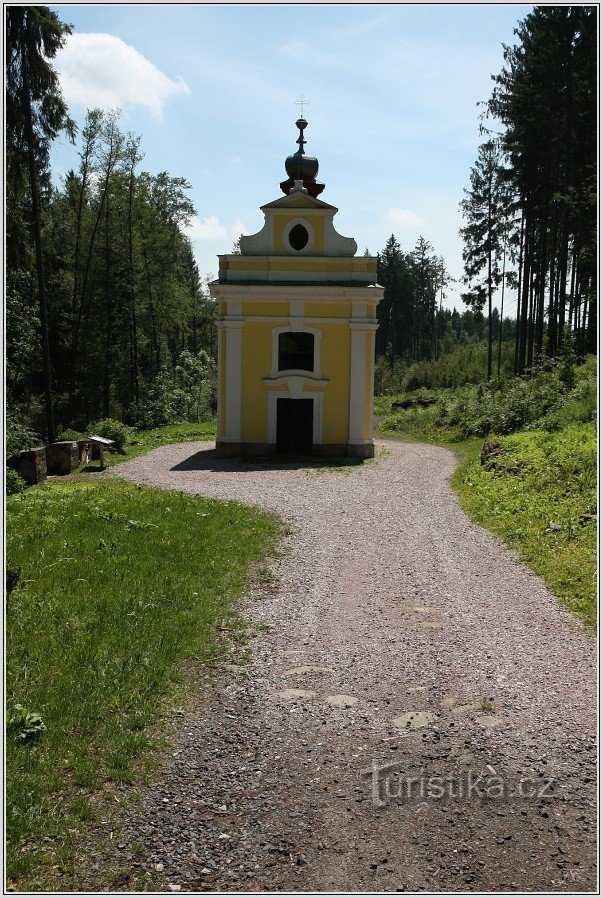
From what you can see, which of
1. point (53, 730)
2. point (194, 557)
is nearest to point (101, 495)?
point (194, 557)

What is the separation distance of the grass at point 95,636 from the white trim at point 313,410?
10442 millimetres

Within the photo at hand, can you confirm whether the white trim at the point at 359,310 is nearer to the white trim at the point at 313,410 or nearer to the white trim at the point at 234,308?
the white trim at the point at 313,410

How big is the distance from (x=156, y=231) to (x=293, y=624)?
3256 cm

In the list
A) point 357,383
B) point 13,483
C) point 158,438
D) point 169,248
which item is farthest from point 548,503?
point 169,248

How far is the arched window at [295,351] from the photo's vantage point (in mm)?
22031

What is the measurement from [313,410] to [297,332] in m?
2.38

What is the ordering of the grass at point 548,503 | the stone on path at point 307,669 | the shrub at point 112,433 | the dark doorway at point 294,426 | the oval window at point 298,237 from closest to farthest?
the stone on path at point 307,669 → the grass at point 548,503 → the oval window at point 298,237 → the dark doorway at point 294,426 → the shrub at point 112,433

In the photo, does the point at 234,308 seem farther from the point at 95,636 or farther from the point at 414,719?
the point at 414,719

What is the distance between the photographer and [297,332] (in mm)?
21922

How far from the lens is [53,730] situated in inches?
182

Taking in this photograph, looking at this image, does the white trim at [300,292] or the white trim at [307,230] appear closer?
the white trim at [300,292]

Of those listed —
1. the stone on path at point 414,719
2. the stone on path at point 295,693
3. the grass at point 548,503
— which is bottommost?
the stone on path at point 295,693

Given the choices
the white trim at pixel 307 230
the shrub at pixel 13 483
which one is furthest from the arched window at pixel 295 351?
the shrub at pixel 13 483

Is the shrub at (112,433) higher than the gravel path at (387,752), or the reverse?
the shrub at (112,433)
